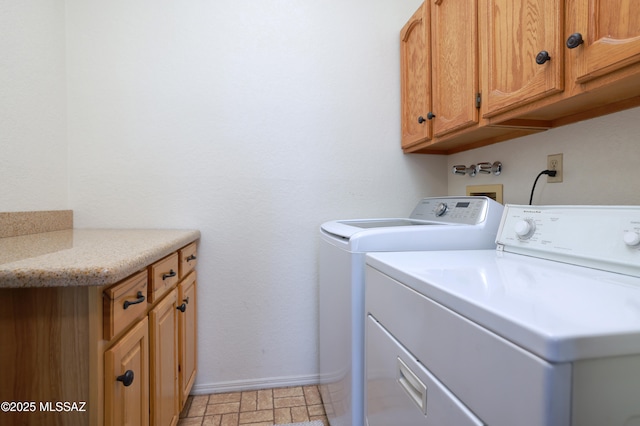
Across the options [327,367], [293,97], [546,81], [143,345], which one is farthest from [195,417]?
[546,81]

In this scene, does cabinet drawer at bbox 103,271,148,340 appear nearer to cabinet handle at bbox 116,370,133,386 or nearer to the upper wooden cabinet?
cabinet handle at bbox 116,370,133,386

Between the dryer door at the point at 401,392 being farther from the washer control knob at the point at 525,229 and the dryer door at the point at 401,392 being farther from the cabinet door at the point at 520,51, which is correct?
the cabinet door at the point at 520,51

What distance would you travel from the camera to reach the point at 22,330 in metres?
0.70

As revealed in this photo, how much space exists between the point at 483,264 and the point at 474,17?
1.01 meters

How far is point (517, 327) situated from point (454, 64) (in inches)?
50.9

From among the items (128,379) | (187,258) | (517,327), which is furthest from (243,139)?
Answer: (517,327)

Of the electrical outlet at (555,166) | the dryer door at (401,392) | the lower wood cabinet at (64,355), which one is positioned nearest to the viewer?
the dryer door at (401,392)

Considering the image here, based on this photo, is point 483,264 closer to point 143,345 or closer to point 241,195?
point 143,345

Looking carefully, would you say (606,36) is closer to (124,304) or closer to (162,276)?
(124,304)

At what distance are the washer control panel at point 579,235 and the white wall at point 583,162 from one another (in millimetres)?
263

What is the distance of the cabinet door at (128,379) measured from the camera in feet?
2.42

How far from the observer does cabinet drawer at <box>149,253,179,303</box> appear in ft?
3.41

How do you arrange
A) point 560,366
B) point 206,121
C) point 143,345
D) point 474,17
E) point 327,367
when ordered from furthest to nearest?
point 206,121 → point 327,367 → point 474,17 → point 143,345 → point 560,366

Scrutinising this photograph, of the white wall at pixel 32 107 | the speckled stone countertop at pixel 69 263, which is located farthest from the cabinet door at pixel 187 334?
the white wall at pixel 32 107
